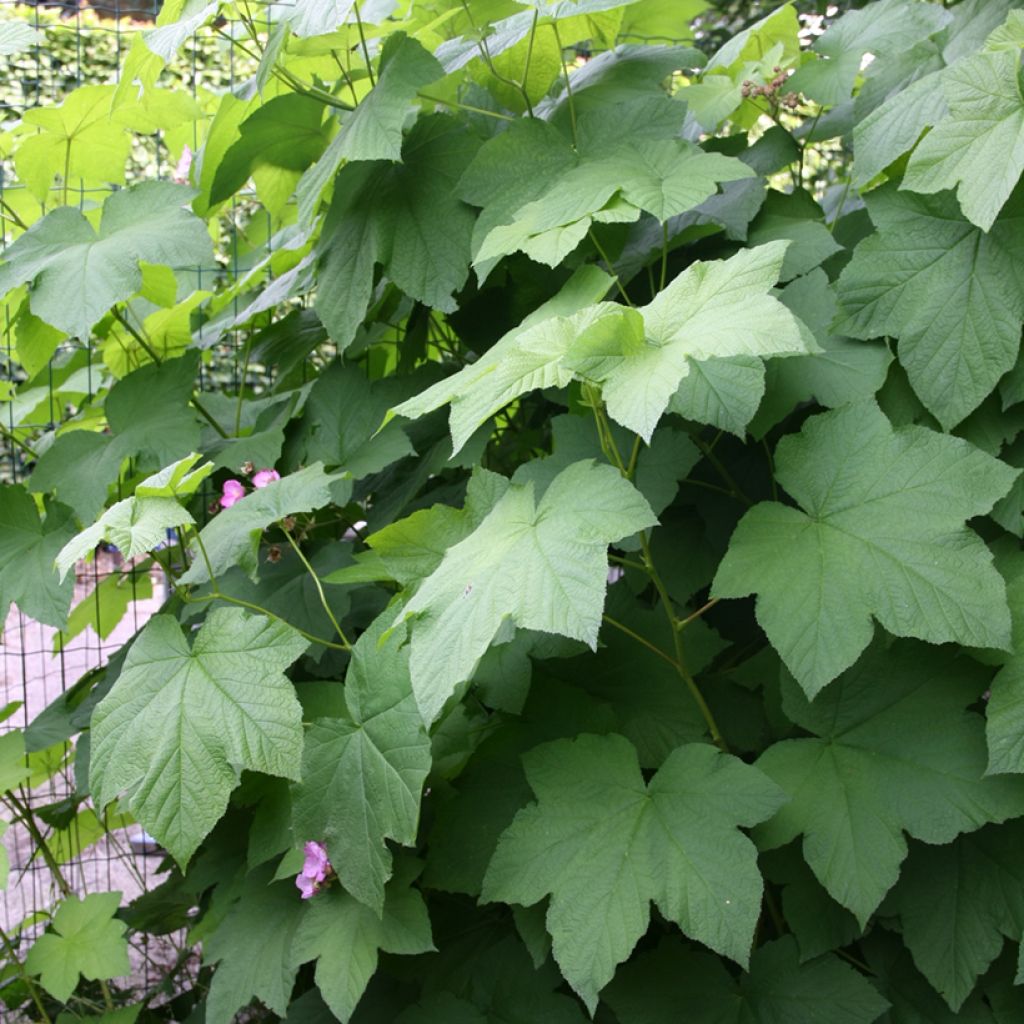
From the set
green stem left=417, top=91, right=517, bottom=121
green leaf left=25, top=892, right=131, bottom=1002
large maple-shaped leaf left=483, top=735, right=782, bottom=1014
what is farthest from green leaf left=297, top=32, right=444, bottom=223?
green leaf left=25, top=892, right=131, bottom=1002

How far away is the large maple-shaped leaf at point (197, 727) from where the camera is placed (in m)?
1.34

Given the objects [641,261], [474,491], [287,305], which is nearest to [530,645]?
[474,491]

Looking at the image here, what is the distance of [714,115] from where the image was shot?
185 cm

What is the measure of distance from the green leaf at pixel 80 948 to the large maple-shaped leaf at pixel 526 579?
1119 millimetres

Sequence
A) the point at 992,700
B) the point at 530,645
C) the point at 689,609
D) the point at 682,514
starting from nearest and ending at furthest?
the point at 992,700, the point at 530,645, the point at 682,514, the point at 689,609

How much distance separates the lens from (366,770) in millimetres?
A: 1411

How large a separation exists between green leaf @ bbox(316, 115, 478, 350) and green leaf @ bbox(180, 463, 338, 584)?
10.6 inches

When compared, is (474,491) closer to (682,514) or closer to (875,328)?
(682,514)

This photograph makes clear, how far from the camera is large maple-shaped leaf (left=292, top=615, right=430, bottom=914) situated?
4.57 ft

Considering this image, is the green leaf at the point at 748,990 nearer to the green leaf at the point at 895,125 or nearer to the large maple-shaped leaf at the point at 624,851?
the large maple-shaped leaf at the point at 624,851

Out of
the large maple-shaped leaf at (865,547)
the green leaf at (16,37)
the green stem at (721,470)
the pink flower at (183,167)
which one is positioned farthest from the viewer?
the pink flower at (183,167)

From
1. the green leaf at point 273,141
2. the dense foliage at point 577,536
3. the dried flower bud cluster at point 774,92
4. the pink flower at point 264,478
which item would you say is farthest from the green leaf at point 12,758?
the dried flower bud cluster at point 774,92

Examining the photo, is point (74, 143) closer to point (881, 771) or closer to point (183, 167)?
point (183, 167)

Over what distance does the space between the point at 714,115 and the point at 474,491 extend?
77 centimetres
